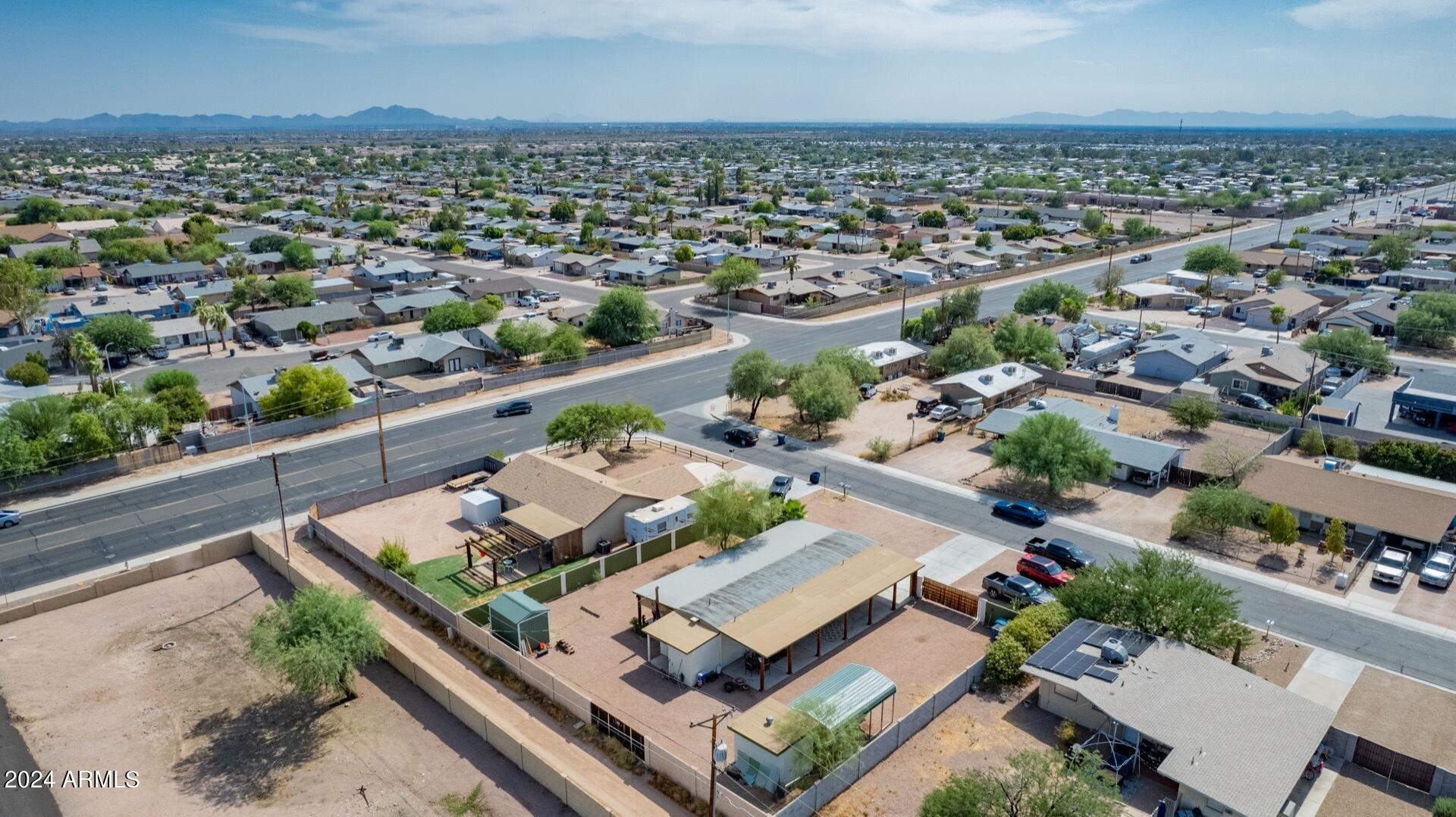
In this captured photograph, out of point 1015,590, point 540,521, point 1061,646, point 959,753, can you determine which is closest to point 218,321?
point 540,521

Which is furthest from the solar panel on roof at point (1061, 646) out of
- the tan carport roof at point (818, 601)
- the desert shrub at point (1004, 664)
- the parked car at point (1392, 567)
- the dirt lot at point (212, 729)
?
the dirt lot at point (212, 729)

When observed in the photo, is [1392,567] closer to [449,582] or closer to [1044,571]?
[1044,571]

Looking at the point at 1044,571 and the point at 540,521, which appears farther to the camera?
the point at 540,521

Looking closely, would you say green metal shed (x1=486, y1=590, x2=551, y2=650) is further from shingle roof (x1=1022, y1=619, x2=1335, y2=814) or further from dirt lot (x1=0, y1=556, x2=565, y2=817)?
shingle roof (x1=1022, y1=619, x2=1335, y2=814)

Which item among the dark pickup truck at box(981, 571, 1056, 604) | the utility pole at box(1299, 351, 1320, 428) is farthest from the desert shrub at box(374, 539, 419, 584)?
the utility pole at box(1299, 351, 1320, 428)

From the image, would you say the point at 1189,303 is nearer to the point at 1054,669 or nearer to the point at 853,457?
the point at 853,457

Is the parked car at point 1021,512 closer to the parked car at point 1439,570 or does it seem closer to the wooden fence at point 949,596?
the wooden fence at point 949,596
